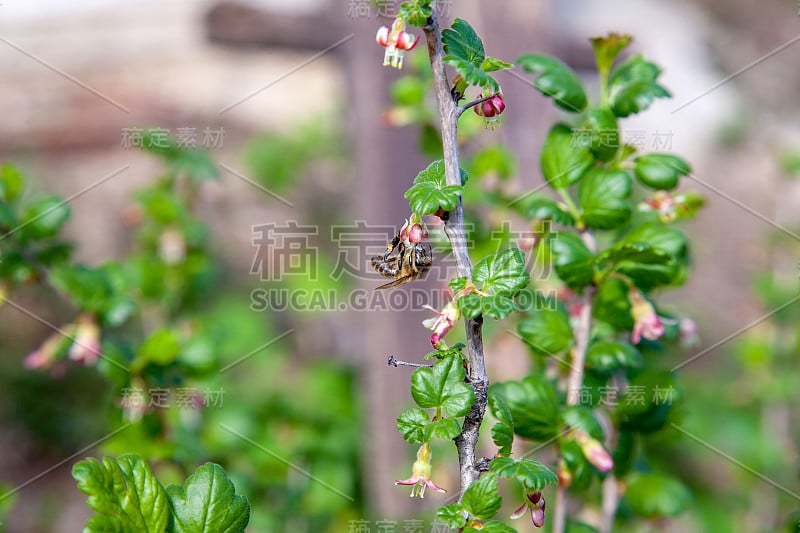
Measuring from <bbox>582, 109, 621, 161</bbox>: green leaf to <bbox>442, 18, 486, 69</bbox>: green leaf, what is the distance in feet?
0.79

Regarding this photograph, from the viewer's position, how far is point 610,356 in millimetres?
853

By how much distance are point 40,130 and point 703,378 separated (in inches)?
130

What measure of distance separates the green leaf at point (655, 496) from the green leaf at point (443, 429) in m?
0.54

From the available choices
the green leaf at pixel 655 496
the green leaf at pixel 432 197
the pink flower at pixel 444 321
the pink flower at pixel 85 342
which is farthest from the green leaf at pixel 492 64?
the pink flower at pixel 85 342

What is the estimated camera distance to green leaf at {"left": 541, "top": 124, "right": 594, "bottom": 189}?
0.88 meters

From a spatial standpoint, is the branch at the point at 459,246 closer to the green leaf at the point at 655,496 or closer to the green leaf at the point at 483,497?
the green leaf at the point at 483,497

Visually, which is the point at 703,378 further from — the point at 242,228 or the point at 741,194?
the point at 242,228

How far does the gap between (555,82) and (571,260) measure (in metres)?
0.22

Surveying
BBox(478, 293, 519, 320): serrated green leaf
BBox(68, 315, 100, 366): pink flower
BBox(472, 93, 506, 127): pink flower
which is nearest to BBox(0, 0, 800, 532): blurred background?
BBox(68, 315, 100, 366): pink flower

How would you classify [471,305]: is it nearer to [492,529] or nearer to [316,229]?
[492,529]

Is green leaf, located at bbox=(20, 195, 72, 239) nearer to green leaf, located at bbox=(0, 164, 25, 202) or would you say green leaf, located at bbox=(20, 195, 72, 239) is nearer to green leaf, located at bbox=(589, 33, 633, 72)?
green leaf, located at bbox=(0, 164, 25, 202)

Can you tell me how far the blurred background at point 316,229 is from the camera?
1584 mm

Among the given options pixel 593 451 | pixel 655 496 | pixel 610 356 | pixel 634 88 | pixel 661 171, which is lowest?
pixel 655 496

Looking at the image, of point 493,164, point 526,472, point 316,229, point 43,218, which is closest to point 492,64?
point 526,472
